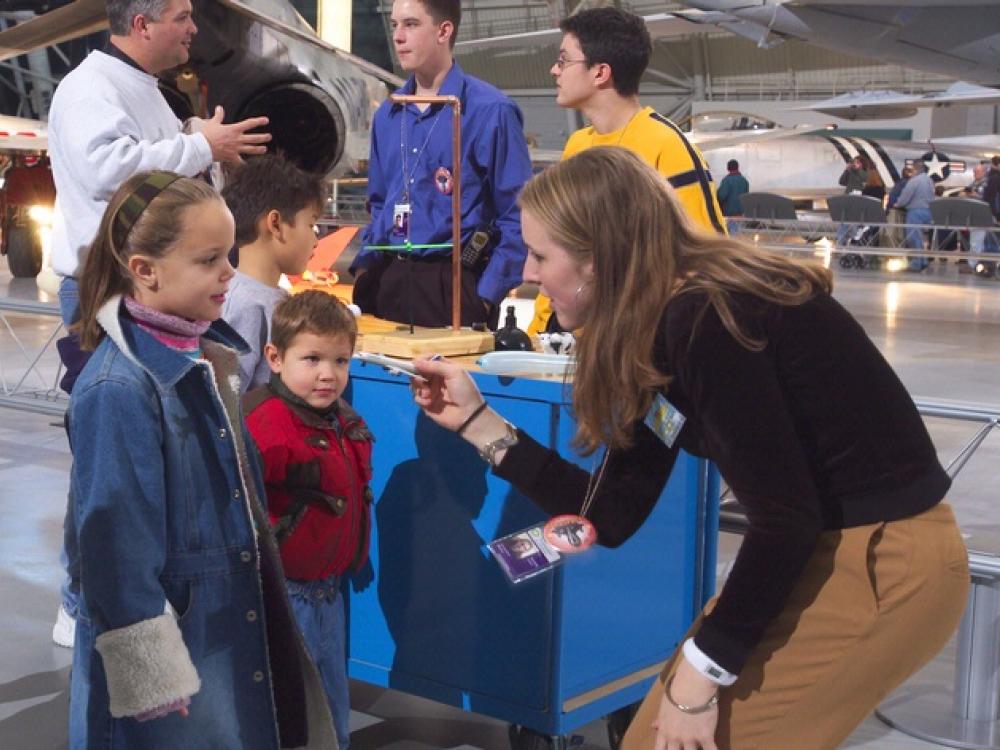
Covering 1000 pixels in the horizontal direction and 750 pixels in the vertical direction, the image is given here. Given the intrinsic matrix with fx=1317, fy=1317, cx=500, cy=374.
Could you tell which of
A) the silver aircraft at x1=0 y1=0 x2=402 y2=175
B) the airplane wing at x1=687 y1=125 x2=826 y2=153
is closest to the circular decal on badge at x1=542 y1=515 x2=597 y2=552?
the silver aircraft at x1=0 y1=0 x2=402 y2=175

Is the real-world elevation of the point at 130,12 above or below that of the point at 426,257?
above

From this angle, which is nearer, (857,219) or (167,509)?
(167,509)

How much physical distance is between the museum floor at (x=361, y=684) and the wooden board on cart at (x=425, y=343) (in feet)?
3.44

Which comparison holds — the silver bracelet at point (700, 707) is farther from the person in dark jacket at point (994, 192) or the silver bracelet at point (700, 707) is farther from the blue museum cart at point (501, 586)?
the person in dark jacket at point (994, 192)

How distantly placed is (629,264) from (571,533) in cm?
52

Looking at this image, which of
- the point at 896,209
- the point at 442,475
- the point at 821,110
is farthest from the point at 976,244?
the point at 442,475

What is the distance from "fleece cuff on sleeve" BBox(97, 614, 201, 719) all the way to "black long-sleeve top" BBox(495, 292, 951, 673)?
87 centimetres

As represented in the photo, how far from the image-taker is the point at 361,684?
3.98 meters

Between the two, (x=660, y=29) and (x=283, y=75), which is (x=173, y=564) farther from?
(x=660, y=29)

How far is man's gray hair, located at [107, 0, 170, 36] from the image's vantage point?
146 inches

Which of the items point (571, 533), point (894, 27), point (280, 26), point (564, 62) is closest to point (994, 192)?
point (894, 27)

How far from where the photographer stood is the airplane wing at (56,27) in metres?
9.66

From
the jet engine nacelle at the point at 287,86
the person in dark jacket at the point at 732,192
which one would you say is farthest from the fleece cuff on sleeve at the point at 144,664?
the person in dark jacket at the point at 732,192

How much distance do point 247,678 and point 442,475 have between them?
1.00 metres
